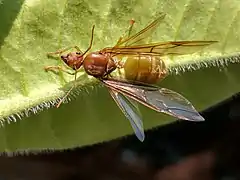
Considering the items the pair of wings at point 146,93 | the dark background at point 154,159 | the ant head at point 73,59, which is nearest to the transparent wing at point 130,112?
the pair of wings at point 146,93

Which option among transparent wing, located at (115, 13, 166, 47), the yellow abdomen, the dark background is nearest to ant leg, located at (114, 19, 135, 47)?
transparent wing, located at (115, 13, 166, 47)

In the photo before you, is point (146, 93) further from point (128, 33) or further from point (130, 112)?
point (128, 33)

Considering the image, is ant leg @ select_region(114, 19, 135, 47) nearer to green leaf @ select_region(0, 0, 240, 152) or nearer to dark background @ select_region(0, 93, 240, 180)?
green leaf @ select_region(0, 0, 240, 152)

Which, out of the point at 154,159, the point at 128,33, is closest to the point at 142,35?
the point at 128,33

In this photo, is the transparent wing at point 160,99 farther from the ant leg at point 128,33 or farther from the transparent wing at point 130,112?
the ant leg at point 128,33

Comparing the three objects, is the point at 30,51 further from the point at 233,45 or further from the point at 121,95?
the point at 233,45

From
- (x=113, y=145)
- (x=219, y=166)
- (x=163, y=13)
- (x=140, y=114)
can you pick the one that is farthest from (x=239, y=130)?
(x=163, y=13)
